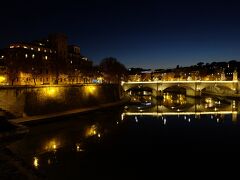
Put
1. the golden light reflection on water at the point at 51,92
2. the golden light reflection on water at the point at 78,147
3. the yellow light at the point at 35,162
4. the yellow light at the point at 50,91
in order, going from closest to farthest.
→ the yellow light at the point at 35,162
the golden light reflection on water at the point at 78,147
the golden light reflection on water at the point at 51,92
the yellow light at the point at 50,91

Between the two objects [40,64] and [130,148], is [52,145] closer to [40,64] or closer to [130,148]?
[130,148]

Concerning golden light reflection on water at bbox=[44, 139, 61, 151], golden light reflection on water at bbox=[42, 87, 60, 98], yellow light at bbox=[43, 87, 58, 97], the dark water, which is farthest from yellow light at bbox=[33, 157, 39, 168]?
yellow light at bbox=[43, 87, 58, 97]

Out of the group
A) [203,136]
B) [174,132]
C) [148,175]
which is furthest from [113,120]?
[148,175]

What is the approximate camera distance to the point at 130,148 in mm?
18609

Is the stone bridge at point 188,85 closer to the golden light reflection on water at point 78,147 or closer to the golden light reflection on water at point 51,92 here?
the golden light reflection on water at point 51,92

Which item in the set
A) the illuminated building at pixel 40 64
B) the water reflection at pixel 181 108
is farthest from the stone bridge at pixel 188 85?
the illuminated building at pixel 40 64

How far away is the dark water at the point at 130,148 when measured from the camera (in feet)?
47.0

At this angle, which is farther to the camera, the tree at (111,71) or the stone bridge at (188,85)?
the tree at (111,71)

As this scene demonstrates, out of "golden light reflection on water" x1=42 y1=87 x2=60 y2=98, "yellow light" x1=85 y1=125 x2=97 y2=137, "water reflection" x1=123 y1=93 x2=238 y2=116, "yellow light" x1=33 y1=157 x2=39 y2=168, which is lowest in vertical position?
"yellow light" x1=33 y1=157 x2=39 y2=168

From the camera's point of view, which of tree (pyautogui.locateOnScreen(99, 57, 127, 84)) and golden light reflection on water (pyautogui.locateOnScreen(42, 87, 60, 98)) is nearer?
golden light reflection on water (pyautogui.locateOnScreen(42, 87, 60, 98))

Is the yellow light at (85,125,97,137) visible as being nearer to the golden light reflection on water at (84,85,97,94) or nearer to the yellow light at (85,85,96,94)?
the golden light reflection on water at (84,85,97,94)

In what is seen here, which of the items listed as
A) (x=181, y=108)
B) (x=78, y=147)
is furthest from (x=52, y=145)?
(x=181, y=108)

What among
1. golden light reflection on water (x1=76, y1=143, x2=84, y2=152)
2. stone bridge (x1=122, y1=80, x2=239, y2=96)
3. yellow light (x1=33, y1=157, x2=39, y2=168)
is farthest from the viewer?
stone bridge (x1=122, y1=80, x2=239, y2=96)

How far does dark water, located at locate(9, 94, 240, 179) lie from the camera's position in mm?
14336
